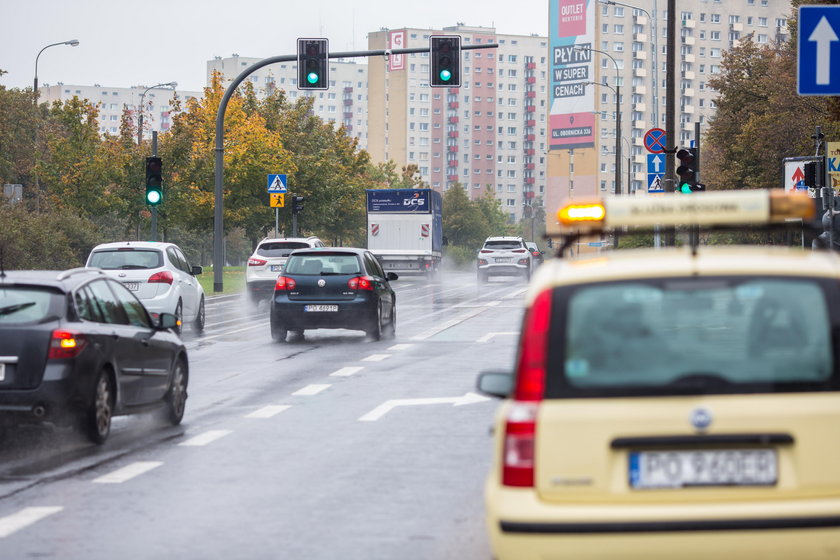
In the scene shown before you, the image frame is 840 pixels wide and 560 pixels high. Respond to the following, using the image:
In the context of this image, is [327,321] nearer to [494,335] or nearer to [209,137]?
[494,335]

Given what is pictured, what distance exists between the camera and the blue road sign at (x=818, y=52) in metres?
14.9

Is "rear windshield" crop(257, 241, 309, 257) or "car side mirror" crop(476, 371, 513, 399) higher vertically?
"car side mirror" crop(476, 371, 513, 399)

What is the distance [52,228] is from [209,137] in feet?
46.9

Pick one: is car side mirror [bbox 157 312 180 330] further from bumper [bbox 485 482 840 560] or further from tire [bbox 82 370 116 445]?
bumper [bbox 485 482 840 560]

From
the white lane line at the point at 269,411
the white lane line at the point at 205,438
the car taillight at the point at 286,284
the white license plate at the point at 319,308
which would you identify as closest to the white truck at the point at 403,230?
the car taillight at the point at 286,284

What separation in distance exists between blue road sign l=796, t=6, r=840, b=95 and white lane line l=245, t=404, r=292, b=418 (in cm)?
604

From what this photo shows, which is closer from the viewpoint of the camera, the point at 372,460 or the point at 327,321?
the point at 372,460

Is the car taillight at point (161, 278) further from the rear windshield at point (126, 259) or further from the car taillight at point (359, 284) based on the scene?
the car taillight at point (359, 284)

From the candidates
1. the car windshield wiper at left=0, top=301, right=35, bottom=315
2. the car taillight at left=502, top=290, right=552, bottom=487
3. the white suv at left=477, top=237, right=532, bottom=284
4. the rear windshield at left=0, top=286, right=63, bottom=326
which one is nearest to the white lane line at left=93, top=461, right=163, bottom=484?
the rear windshield at left=0, top=286, right=63, bottom=326

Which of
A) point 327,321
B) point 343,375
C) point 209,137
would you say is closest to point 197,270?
point 327,321

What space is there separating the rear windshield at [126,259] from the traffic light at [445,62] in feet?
26.7

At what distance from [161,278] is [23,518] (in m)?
17.1

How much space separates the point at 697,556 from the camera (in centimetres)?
520

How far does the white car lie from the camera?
990 inches
